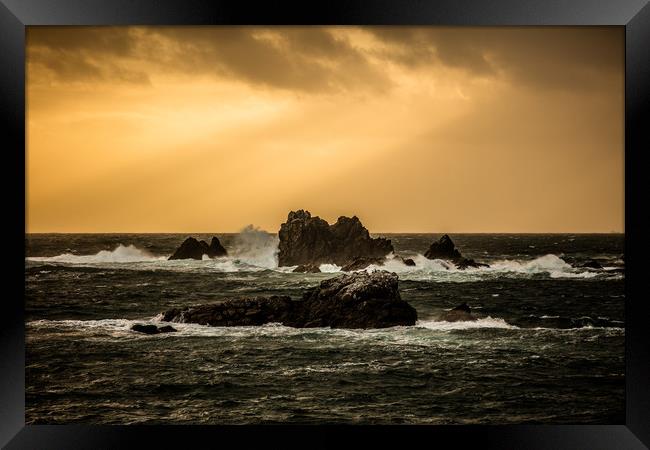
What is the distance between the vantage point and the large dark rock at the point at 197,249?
4984 millimetres

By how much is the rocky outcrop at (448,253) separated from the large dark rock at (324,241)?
0.37 m

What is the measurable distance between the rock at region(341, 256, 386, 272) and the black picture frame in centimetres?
137

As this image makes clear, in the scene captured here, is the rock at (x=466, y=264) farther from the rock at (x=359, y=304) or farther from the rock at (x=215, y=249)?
the rock at (x=215, y=249)

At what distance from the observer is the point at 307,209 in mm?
5043

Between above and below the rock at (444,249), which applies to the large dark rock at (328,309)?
below

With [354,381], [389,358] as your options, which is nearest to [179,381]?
[354,381]

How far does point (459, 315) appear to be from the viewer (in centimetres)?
494

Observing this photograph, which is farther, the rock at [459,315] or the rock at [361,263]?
the rock at [361,263]

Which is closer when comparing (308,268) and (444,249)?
(444,249)

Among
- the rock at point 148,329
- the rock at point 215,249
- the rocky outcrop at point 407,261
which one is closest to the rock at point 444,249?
the rocky outcrop at point 407,261

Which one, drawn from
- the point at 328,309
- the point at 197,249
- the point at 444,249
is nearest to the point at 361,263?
the point at 328,309

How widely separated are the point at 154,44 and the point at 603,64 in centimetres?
381

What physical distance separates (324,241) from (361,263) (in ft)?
1.35

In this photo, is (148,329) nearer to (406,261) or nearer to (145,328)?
(145,328)
